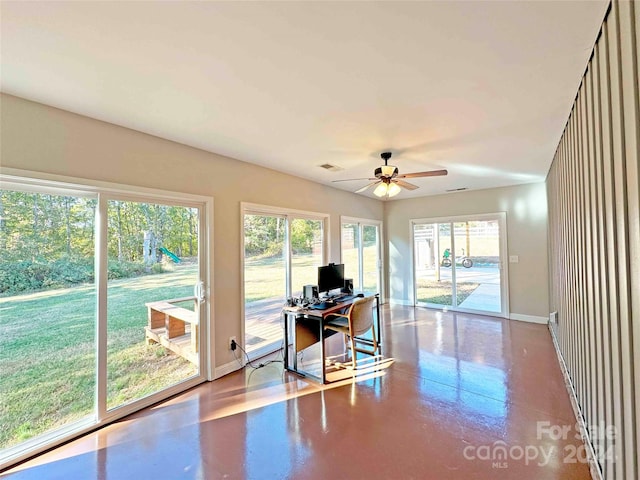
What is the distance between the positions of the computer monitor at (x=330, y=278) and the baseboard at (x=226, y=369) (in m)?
1.40

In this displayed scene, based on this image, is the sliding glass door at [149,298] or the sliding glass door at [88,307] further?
the sliding glass door at [149,298]

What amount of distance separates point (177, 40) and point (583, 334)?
3429mm

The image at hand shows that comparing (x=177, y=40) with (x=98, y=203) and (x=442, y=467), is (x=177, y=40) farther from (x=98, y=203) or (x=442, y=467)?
(x=442, y=467)

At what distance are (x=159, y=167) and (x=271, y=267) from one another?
1.93 meters

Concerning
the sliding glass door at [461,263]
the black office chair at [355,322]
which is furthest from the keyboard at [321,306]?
the sliding glass door at [461,263]

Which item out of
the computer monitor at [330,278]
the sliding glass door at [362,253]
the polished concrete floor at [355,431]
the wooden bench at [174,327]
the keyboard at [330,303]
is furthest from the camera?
the sliding glass door at [362,253]

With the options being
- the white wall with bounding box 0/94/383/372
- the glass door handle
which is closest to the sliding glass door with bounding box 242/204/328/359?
the white wall with bounding box 0/94/383/372

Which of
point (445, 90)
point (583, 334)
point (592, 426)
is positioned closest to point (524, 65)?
point (445, 90)

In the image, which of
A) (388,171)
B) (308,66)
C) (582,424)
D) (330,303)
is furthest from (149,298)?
(582,424)

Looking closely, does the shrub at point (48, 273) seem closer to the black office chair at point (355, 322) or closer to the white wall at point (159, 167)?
the white wall at point (159, 167)

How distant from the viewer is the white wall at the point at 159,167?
2.02m

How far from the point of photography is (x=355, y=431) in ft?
7.36

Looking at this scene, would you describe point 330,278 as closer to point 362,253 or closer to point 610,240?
point 362,253

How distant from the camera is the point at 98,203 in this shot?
2398 millimetres
